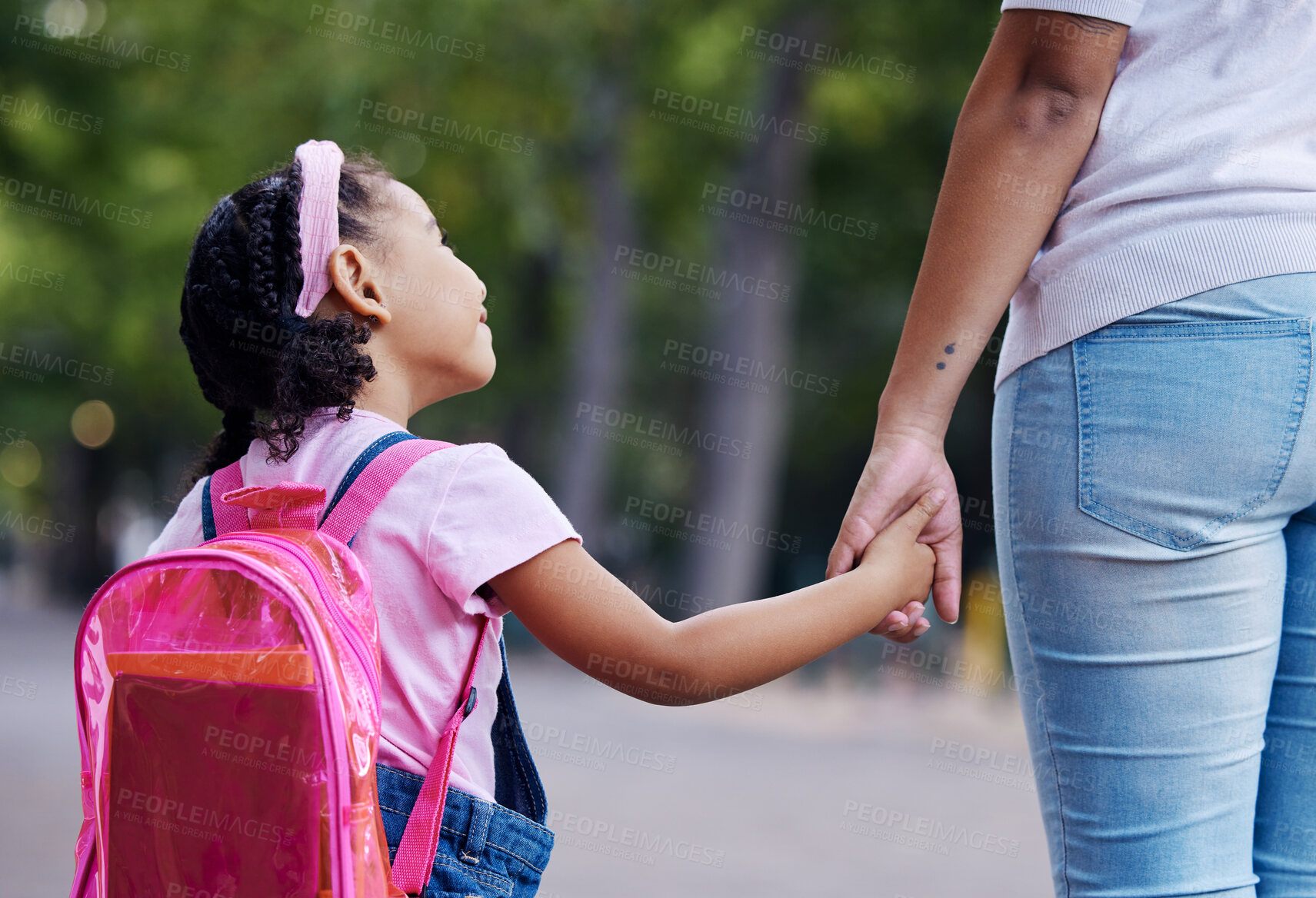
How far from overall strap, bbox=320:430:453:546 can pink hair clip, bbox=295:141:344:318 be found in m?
0.30

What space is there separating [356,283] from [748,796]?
5.31 metres

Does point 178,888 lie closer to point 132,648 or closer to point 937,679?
point 132,648

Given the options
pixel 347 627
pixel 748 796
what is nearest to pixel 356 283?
pixel 347 627

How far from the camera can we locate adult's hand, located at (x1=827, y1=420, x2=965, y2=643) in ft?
5.98

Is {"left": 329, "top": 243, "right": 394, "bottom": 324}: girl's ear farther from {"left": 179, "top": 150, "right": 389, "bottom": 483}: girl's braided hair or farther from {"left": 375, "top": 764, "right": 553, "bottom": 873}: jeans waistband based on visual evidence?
{"left": 375, "top": 764, "right": 553, "bottom": 873}: jeans waistband

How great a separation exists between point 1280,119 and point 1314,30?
0.13 metres

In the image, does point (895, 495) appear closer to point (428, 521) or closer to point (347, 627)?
point (428, 521)

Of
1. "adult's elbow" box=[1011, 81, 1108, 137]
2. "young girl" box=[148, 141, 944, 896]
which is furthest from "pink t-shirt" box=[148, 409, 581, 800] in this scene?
"adult's elbow" box=[1011, 81, 1108, 137]

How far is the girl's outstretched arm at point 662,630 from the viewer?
1596 millimetres

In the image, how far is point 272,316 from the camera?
180 cm

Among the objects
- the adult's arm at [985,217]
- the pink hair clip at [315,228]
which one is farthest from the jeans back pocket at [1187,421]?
the pink hair clip at [315,228]

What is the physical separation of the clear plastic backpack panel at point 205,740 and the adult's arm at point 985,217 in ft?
2.75

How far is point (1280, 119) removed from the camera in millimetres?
1490

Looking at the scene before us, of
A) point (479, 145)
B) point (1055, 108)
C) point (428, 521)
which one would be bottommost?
point (428, 521)
